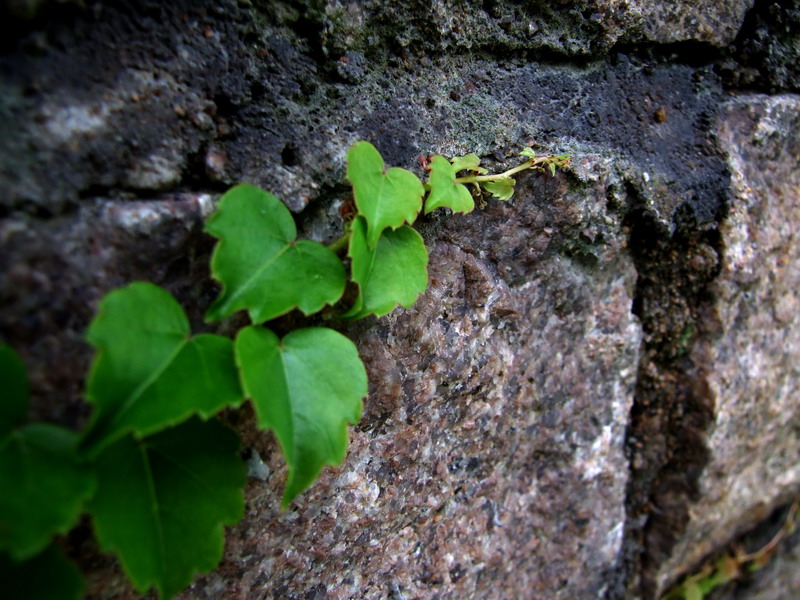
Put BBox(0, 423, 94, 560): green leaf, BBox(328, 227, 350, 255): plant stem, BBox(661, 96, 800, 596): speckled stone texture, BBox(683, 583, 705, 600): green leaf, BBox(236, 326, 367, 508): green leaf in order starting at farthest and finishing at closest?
BBox(683, 583, 705, 600): green leaf
BBox(661, 96, 800, 596): speckled stone texture
BBox(328, 227, 350, 255): plant stem
BBox(236, 326, 367, 508): green leaf
BBox(0, 423, 94, 560): green leaf

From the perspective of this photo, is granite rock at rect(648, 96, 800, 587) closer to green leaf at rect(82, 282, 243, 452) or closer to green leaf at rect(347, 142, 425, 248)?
green leaf at rect(347, 142, 425, 248)

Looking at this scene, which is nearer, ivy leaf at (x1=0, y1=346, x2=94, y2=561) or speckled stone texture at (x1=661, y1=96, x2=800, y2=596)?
ivy leaf at (x1=0, y1=346, x2=94, y2=561)

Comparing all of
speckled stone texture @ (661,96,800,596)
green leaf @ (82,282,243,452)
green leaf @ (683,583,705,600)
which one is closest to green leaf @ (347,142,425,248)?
green leaf @ (82,282,243,452)

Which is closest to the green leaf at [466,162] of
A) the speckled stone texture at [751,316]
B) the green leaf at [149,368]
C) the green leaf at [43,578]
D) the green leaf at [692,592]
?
the green leaf at [149,368]

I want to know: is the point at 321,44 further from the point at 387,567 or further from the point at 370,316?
the point at 387,567

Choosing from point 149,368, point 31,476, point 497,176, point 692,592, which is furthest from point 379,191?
point 692,592

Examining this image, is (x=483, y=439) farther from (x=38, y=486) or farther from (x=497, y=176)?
(x=38, y=486)

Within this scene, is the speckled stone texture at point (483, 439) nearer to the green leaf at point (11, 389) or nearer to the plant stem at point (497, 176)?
the plant stem at point (497, 176)
